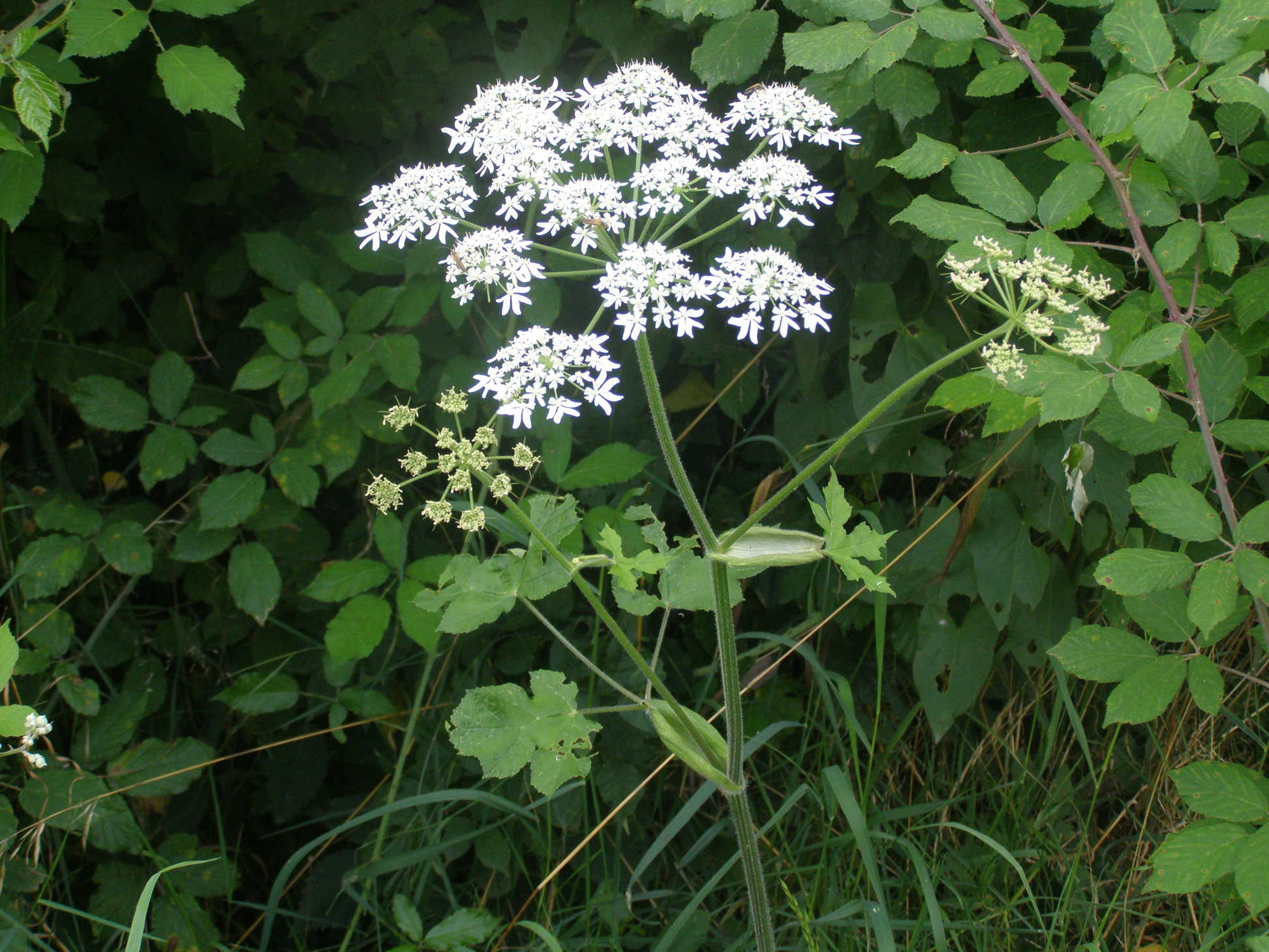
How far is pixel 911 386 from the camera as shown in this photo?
1.46m

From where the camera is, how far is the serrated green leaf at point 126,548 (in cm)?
242

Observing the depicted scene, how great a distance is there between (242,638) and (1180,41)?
Result: 271 centimetres

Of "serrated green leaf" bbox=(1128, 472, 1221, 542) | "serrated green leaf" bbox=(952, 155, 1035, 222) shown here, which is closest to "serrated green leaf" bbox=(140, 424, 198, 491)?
"serrated green leaf" bbox=(952, 155, 1035, 222)

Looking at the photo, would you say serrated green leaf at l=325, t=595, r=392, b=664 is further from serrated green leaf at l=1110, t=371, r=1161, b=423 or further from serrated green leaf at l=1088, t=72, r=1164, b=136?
serrated green leaf at l=1088, t=72, r=1164, b=136

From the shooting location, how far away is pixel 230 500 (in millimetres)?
2398

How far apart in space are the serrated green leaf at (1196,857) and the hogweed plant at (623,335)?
675 mm

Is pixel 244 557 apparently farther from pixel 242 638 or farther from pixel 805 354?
pixel 805 354

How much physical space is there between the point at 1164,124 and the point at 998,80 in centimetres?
37

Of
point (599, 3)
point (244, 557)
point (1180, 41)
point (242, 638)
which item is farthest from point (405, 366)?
point (1180, 41)

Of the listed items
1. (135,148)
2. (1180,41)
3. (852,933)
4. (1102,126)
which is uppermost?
(135,148)

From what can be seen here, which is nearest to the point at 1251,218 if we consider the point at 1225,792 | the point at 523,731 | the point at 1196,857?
the point at 1225,792

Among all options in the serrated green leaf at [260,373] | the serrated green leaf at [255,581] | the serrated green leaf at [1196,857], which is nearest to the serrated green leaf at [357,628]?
the serrated green leaf at [255,581]

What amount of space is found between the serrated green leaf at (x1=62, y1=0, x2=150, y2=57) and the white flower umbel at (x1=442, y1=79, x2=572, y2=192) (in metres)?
0.67

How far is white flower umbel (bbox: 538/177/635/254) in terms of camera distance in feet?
4.83
